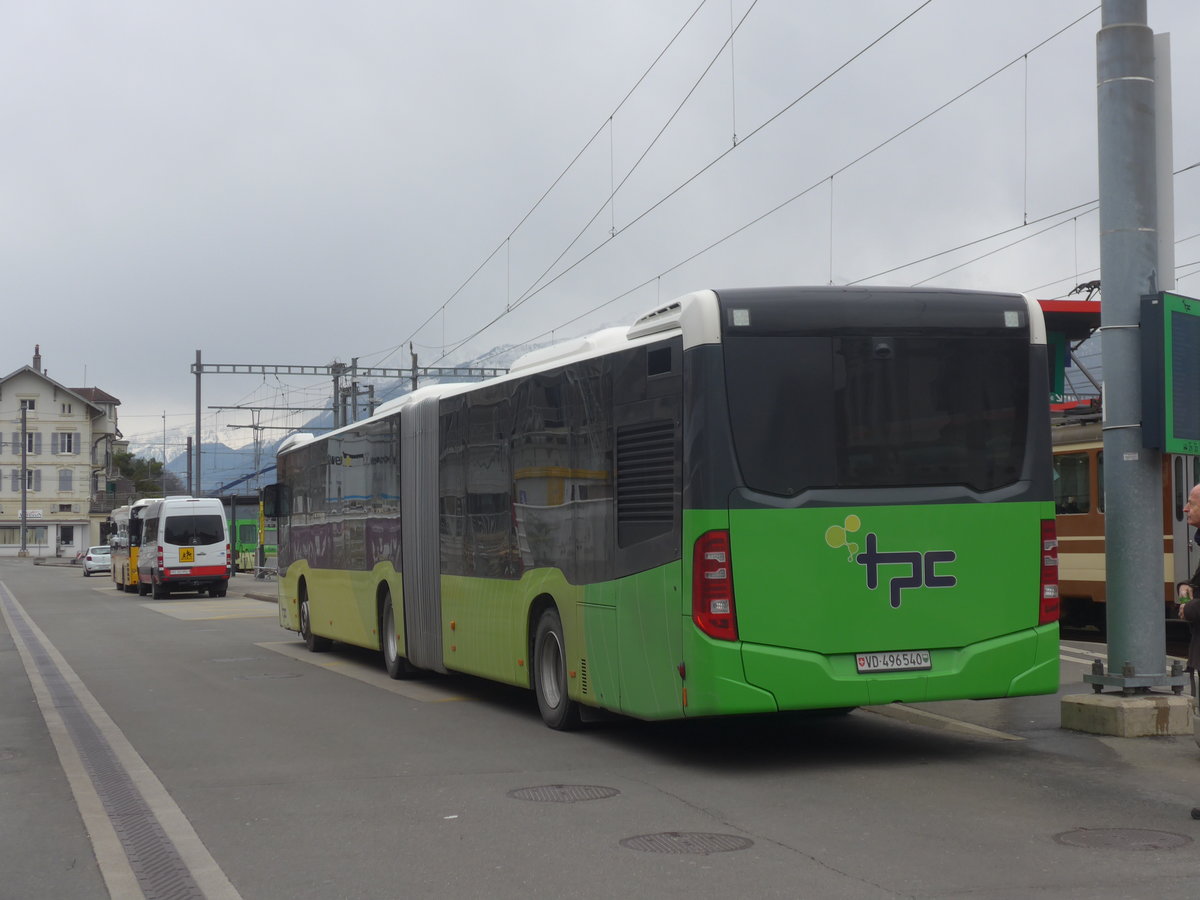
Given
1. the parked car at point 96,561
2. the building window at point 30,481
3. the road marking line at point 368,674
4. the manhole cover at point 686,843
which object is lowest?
the parked car at point 96,561

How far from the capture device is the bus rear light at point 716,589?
9.51 m

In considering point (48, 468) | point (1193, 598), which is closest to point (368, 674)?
point (1193, 598)

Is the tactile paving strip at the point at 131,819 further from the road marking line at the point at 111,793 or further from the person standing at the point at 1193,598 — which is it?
the person standing at the point at 1193,598

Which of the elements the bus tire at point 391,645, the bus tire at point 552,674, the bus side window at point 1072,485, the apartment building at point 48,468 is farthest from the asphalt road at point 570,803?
the apartment building at point 48,468

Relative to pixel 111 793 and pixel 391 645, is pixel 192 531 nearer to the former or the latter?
pixel 391 645

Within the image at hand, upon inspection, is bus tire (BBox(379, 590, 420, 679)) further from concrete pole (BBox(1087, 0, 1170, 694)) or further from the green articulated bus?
concrete pole (BBox(1087, 0, 1170, 694))

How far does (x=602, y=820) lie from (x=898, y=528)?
2.96 metres

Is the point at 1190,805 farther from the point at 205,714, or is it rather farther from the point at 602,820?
the point at 205,714

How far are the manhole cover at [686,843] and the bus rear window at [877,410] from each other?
2649mm

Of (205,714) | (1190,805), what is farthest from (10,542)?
(1190,805)

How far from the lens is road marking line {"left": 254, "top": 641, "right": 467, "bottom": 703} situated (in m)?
15.2

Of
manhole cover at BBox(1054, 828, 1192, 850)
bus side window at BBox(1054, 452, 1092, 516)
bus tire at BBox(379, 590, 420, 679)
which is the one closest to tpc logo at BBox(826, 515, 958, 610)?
manhole cover at BBox(1054, 828, 1192, 850)

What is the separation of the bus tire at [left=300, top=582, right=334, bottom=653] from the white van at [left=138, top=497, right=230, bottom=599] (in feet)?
83.8

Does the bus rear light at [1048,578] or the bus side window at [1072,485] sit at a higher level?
the bus side window at [1072,485]
